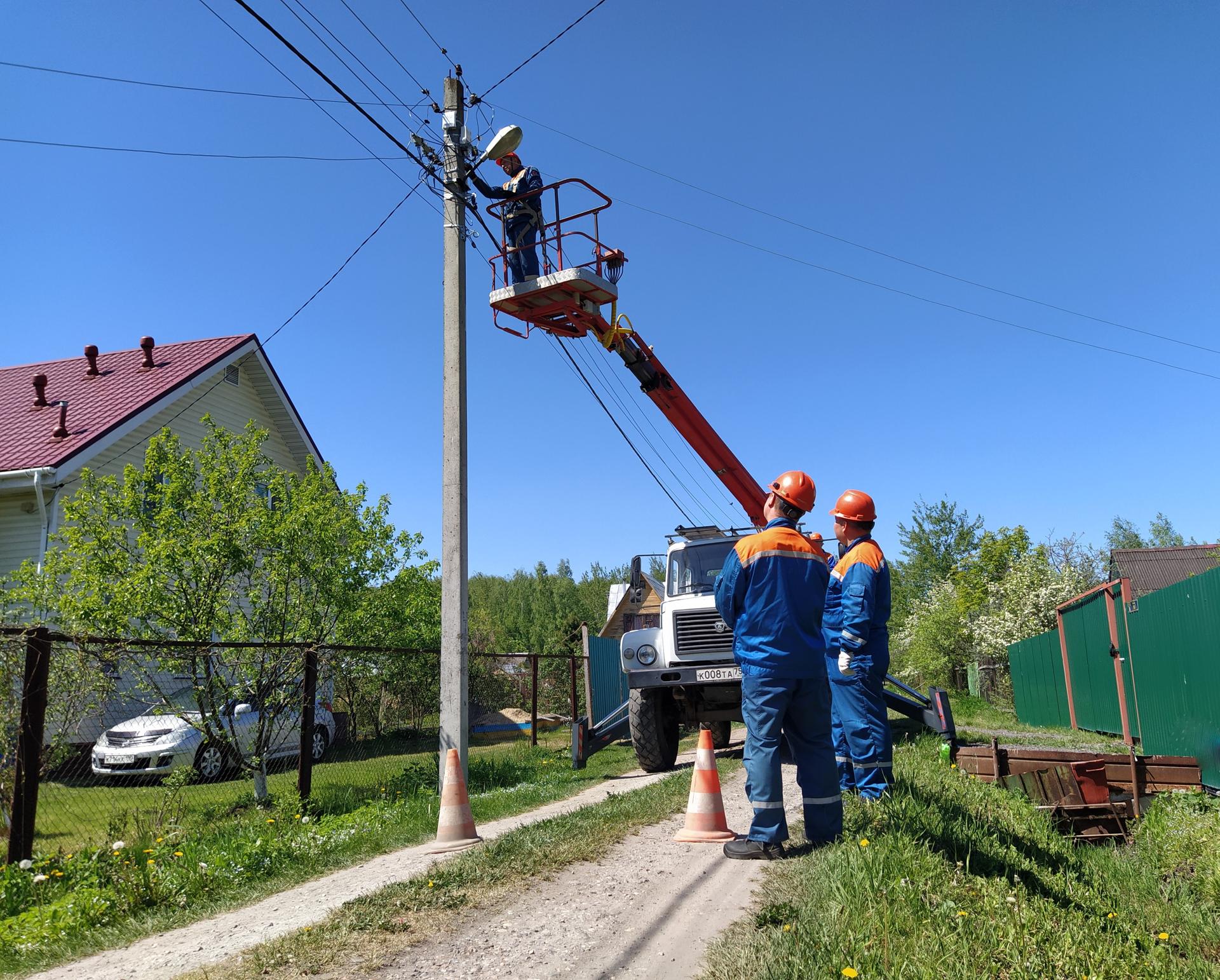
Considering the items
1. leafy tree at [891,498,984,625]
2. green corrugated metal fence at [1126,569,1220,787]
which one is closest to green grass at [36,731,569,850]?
green corrugated metal fence at [1126,569,1220,787]

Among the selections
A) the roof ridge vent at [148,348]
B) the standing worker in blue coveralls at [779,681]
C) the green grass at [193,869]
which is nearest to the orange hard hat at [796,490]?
the standing worker in blue coveralls at [779,681]

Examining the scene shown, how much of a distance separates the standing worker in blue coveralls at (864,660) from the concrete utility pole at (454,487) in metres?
3.79

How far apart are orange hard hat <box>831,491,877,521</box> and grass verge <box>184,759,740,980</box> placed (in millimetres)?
2615

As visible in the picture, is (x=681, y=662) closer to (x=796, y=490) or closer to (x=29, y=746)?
(x=796, y=490)

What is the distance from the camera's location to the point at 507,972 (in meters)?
3.60

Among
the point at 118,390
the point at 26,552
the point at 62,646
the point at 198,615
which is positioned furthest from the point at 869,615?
the point at 118,390

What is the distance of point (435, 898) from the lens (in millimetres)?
4570

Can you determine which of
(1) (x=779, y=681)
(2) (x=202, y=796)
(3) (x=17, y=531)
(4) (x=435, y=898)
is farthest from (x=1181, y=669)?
(3) (x=17, y=531)

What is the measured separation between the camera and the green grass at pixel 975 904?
3363mm

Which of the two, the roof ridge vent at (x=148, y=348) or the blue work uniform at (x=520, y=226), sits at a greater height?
the roof ridge vent at (x=148, y=348)

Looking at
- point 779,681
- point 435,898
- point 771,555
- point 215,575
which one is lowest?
point 435,898

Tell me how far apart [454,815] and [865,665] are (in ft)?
10.3

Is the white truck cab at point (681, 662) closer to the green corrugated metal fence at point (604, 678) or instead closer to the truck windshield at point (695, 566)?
the truck windshield at point (695, 566)

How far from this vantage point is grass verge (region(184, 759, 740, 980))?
3.86m
